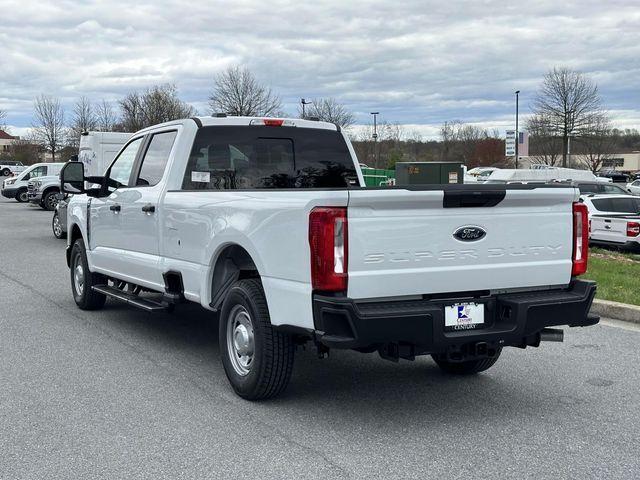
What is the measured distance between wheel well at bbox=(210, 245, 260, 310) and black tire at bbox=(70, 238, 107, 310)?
3.19m

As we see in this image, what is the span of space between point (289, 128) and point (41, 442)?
3.60 meters

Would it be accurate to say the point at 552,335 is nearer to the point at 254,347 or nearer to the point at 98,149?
the point at 254,347

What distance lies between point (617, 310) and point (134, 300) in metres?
5.20

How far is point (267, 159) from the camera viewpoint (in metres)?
6.83

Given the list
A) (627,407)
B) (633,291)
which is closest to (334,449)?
(627,407)

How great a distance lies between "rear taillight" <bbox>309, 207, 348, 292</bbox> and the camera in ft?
14.4

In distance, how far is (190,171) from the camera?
657 cm

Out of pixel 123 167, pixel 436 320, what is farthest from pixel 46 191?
pixel 436 320

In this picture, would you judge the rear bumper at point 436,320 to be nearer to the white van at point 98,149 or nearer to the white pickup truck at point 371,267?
the white pickup truck at point 371,267

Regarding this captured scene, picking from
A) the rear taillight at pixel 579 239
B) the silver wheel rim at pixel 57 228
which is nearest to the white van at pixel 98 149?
the silver wheel rim at pixel 57 228

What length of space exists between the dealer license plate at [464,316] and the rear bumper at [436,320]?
35 millimetres

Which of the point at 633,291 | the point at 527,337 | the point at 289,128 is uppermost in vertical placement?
the point at 289,128

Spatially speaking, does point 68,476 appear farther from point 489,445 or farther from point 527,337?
point 527,337

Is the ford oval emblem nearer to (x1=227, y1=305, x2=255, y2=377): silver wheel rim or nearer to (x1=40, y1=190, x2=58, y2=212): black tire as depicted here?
(x1=227, y1=305, x2=255, y2=377): silver wheel rim
